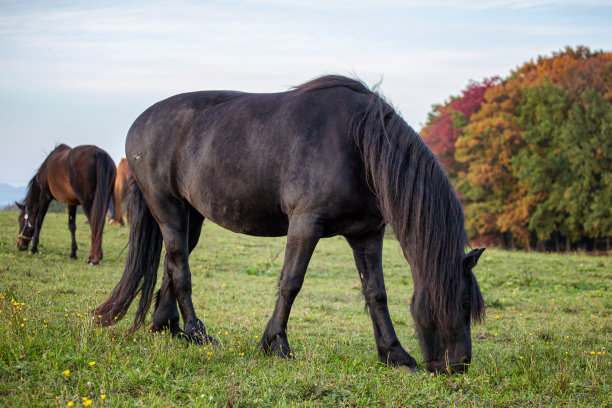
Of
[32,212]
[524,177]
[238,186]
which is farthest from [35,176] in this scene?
[524,177]

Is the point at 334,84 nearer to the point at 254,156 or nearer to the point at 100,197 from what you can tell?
the point at 254,156

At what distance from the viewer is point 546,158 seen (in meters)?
29.4

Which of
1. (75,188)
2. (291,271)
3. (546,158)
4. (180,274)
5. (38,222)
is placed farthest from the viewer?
(546,158)

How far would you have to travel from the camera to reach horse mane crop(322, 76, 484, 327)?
4523 millimetres

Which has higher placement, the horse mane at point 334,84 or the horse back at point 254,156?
the horse mane at point 334,84

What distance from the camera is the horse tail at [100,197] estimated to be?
38.9 ft

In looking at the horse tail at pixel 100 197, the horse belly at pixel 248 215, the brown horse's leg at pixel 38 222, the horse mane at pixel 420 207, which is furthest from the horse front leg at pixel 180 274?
the brown horse's leg at pixel 38 222

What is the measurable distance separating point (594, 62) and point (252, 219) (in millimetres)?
32355

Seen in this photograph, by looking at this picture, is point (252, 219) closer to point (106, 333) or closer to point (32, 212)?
point (106, 333)

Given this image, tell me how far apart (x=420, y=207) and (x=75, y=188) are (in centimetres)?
1038

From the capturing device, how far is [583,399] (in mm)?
4176

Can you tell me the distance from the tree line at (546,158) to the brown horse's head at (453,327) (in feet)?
83.1

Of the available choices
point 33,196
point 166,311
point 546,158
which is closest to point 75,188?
point 33,196

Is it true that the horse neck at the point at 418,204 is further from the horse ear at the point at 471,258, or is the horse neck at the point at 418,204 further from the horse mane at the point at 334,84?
the horse mane at the point at 334,84
